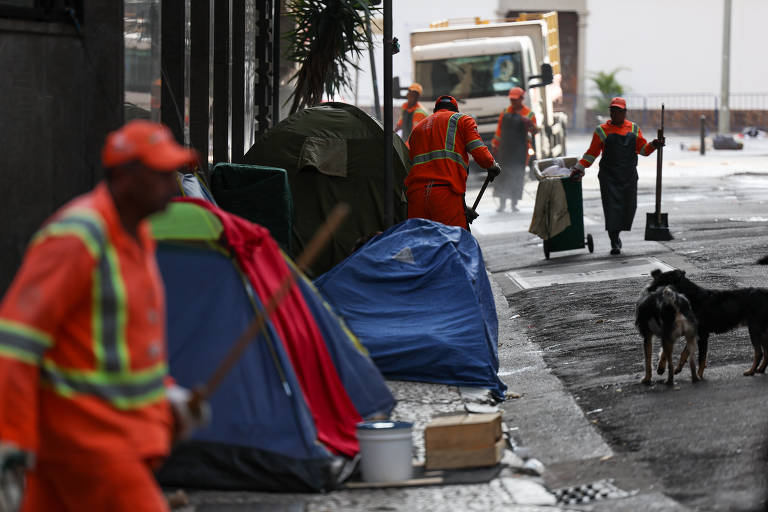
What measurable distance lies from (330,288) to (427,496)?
328 cm

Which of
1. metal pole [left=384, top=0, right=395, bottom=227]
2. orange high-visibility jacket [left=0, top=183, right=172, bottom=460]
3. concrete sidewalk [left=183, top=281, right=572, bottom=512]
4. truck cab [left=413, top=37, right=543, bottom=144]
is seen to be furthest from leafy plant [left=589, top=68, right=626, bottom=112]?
orange high-visibility jacket [left=0, top=183, right=172, bottom=460]

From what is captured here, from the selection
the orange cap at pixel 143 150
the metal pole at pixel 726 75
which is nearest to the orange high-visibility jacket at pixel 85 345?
the orange cap at pixel 143 150

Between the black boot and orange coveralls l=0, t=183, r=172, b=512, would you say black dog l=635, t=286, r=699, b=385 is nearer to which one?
orange coveralls l=0, t=183, r=172, b=512

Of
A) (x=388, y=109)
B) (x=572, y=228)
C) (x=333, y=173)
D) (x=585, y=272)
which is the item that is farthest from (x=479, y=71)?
(x=388, y=109)

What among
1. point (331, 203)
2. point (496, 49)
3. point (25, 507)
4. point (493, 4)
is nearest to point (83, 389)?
point (25, 507)

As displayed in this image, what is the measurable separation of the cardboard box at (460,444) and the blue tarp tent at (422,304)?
1.84 metres

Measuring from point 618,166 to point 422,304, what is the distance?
5890 millimetres

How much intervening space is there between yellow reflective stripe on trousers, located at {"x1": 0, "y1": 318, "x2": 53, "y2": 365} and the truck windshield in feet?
76.0

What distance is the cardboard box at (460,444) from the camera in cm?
673

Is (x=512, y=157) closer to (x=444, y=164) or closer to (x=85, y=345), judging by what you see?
(x=444, y=164)

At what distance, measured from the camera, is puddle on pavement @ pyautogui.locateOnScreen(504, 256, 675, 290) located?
12898 mm

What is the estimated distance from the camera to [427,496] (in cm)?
634

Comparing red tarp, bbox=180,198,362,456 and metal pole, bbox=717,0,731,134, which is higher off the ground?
metal pole, bbox=717,0,731,134

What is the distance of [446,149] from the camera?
36.6ft
